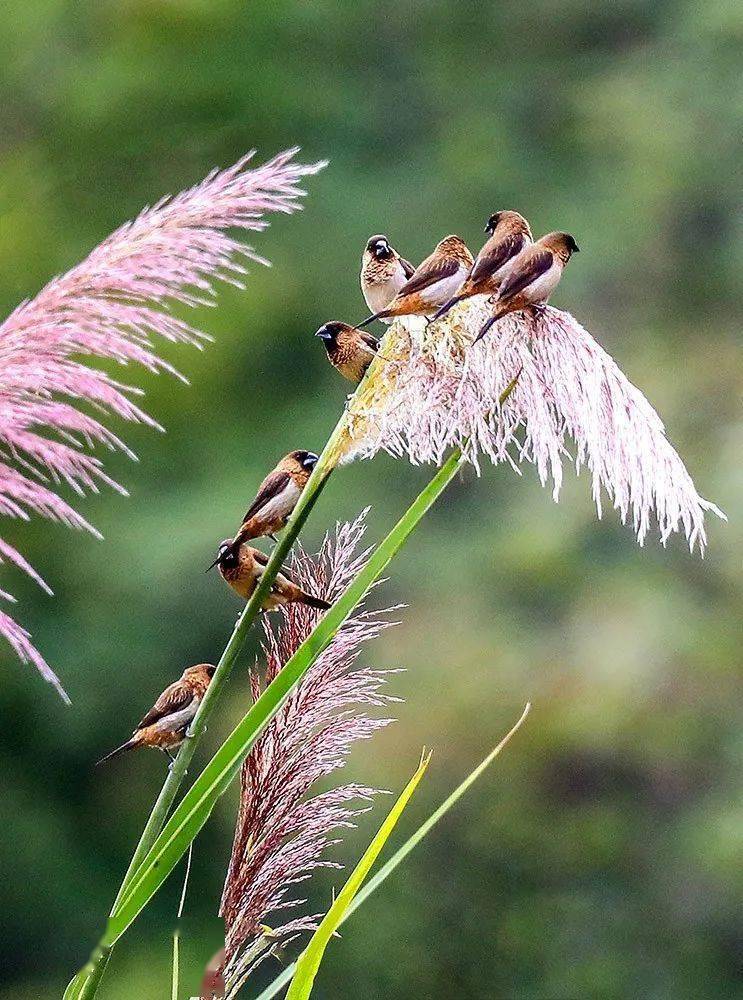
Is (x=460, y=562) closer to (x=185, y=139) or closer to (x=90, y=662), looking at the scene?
(x=90, y=662)

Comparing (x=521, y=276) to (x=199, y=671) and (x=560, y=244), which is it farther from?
(x=199, y=671)

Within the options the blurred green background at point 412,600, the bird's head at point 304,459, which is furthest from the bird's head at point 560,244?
the blurred green background at point 412,600

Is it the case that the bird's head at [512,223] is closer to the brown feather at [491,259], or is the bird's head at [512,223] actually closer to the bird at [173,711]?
the brown feather at [491,259]

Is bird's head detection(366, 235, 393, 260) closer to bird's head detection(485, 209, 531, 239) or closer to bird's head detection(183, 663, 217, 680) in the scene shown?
bird's head detection(485, 209, 531, 239)

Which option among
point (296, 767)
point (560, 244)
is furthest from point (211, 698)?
point (560, 244)

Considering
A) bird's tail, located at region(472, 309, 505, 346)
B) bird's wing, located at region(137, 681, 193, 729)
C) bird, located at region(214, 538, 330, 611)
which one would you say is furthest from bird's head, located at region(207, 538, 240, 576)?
bird's tail, located at region(472, 309, 505, 346)
